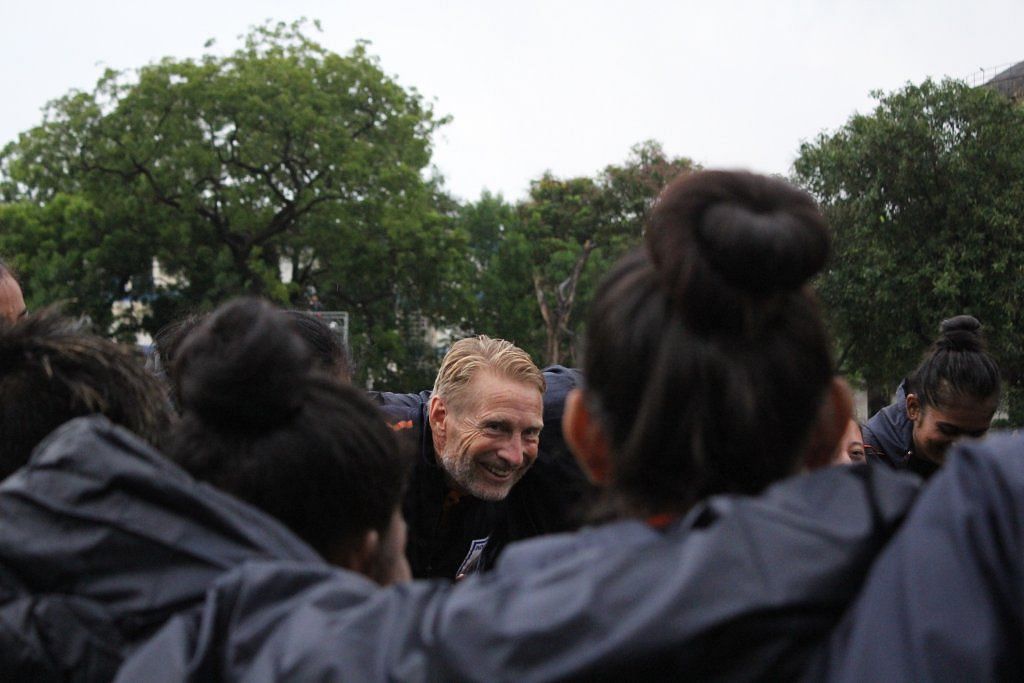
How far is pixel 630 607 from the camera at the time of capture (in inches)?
42.3

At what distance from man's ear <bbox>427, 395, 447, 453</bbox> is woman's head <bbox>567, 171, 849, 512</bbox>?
2.45m

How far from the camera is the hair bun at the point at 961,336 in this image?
4570 millimetres

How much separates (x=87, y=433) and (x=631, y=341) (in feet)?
2.19

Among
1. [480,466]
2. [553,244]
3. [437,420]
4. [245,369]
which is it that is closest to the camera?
[245,369]

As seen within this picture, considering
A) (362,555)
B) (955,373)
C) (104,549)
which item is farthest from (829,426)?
(955,373)

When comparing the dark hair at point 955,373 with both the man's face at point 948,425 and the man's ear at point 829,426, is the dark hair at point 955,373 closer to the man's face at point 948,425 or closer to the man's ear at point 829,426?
the man's face at point 948,425

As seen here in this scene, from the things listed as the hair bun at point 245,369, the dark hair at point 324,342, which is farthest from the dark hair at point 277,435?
the dark hair at point 324,342

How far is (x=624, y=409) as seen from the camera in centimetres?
126

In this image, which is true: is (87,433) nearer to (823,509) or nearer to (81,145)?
(823,509)

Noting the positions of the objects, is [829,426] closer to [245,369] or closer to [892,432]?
[245,369]

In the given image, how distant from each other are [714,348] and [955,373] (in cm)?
352

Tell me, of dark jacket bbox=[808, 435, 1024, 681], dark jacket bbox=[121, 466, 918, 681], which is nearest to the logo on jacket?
dark jacket bbox=[121, 466, 918, 681]

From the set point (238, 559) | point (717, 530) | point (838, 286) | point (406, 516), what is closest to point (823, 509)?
point (717, 530)

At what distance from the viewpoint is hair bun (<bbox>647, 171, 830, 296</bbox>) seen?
119cm
